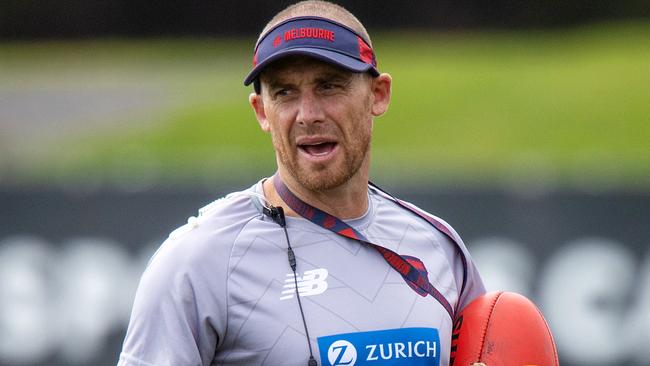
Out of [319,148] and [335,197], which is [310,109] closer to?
[319,148]

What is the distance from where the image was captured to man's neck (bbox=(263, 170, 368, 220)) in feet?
10.7

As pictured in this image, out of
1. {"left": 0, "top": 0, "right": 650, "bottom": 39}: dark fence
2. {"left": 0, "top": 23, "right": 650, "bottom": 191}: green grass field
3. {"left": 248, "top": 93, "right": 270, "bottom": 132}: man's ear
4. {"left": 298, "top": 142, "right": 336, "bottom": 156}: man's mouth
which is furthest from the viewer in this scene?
{"left": 0, "top": 0, "right": 650, "bottom": 39}: dark fence

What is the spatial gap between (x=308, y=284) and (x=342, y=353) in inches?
7.4

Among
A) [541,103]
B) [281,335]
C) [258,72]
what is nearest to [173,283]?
[281,335]

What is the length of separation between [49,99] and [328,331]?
26.6 ft

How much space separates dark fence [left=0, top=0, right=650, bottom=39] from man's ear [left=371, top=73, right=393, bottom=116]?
26.8ft

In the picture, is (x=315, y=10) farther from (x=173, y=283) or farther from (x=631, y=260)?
(x=631, y=260)

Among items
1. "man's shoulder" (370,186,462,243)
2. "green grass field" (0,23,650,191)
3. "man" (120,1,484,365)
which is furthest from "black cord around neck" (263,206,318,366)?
"green grass field" (0,23,650,191)

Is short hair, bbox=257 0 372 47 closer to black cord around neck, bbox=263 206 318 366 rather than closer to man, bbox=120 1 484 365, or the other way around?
man, bbox=120 1 484 365

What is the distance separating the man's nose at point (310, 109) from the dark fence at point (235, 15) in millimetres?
8463

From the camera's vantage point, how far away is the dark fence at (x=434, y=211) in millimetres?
7402

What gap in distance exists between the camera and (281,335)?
304cm

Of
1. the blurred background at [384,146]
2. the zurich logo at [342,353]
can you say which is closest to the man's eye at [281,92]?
the zurich logo at [342,353]

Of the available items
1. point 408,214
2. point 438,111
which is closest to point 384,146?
point 438,111
